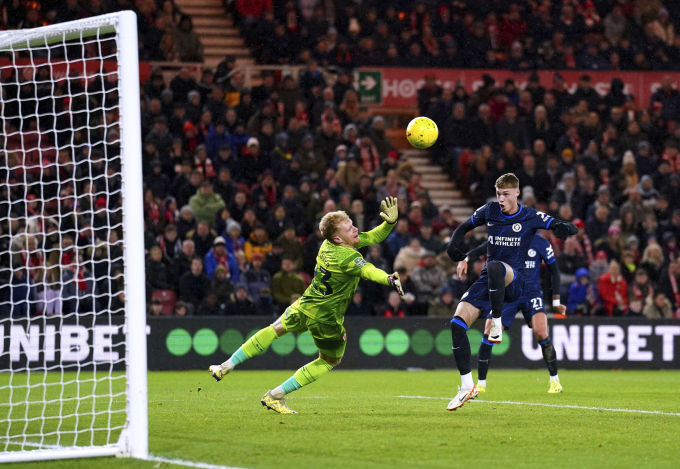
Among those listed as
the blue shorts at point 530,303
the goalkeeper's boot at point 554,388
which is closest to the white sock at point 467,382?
the blue shorts at point 530,303

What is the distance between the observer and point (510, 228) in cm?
1216

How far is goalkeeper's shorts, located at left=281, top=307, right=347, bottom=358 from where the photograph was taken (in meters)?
10.4

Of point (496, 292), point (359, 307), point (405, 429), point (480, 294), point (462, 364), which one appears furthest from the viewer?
point (359, 307)

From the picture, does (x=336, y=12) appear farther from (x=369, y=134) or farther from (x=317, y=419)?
(x=317, y=419)

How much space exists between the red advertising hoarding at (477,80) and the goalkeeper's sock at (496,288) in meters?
13.3

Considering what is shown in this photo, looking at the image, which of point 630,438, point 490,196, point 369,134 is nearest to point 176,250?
point 369,134

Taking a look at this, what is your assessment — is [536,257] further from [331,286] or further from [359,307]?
[359,307]

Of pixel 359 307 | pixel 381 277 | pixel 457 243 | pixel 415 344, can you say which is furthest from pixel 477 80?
pixel 381 277

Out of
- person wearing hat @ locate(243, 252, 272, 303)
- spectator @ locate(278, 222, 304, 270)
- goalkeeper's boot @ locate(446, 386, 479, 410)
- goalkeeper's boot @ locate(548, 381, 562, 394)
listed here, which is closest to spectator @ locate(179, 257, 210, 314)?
person wearing hat @ locate(243, 252, 272, 303)

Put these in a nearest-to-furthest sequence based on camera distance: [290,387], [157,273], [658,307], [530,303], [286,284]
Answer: [290,387], [530,303], [157,273], [286,284], [658,307]

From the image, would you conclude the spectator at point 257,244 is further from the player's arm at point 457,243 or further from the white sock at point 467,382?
the white sock at point 467,382

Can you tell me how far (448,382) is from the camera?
16109mm

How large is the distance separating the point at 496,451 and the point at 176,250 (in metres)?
12.1

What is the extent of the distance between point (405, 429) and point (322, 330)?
5.02ft
